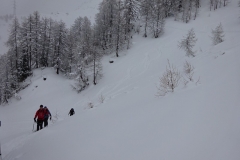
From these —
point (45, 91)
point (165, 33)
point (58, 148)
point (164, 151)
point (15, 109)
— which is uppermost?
point (165, 33)

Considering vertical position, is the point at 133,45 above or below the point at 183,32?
below

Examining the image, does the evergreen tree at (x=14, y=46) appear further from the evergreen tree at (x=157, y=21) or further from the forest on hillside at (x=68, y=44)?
the evergreen tree at (x=157, y=21)

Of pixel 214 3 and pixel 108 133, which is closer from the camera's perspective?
pixel 108 133

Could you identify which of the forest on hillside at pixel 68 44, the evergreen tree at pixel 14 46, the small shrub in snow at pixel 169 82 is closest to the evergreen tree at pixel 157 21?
the forest on hillside at pixel 68 44

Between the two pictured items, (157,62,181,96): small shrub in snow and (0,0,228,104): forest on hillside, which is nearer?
(157,62,181,96): small shrub in snow

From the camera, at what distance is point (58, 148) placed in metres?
4.84

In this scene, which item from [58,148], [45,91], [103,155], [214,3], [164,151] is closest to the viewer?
[164,151]

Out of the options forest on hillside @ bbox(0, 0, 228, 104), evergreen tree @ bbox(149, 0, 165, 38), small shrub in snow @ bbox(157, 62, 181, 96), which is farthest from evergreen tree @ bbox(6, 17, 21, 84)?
small shrub in snow @ bbox(157, 62, 181, 96)

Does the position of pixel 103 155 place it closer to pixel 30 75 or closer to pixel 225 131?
pixel 225 131

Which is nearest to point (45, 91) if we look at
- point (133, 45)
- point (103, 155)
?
point (133, 45)

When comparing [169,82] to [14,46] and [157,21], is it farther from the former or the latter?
[14,46]

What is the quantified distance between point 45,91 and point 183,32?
33.4 m

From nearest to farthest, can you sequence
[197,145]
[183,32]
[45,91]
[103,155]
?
[197,145]
[103,155]
[45,91]
[183,32]

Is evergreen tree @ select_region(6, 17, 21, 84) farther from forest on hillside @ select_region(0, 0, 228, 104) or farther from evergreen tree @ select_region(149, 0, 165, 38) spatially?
evergreen tree @ select_region(149, 0, 165, 38)
